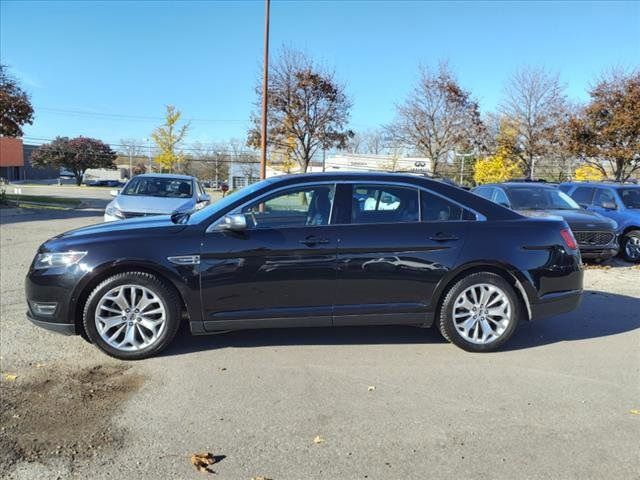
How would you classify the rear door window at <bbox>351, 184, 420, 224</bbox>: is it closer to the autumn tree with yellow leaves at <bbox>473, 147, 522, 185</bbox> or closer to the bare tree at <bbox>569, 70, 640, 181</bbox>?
the bare tree at <bbox>569, 70, 640, 181</bbox>

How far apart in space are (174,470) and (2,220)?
1655cm

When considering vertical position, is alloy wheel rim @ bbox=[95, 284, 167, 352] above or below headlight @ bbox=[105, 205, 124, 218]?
below

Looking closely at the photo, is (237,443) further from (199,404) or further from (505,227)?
(505,227)

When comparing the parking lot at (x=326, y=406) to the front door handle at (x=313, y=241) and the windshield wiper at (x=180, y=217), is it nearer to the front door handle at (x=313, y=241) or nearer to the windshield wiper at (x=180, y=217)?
the front door handle at (x=313, y=241)

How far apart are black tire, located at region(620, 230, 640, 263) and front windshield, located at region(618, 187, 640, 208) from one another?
2.39 ft

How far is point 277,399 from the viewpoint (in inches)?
152

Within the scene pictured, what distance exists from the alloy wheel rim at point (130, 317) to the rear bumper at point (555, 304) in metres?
3.38

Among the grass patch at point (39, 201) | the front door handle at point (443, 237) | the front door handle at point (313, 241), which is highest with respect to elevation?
the front door handle at point (443, 237)

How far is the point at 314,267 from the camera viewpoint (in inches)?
181

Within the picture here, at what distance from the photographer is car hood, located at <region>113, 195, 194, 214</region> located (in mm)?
10242

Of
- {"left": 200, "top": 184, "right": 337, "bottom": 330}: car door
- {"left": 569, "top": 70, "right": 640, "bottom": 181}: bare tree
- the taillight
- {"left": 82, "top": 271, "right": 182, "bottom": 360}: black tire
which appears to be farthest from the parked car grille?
{"left": 569, "top": 70, "right": 640, "bottom": 181}: bare tree

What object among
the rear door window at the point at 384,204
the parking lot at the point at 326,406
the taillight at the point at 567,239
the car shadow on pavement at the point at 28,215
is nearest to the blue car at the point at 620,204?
the parking lot at the point at 326,406

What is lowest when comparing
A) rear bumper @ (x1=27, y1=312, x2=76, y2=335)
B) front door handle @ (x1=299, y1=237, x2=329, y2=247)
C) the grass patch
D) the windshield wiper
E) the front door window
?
rear bumper @ (x1=27, y1=312, x2=76, y2=335)

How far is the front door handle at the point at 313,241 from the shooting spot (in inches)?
181
